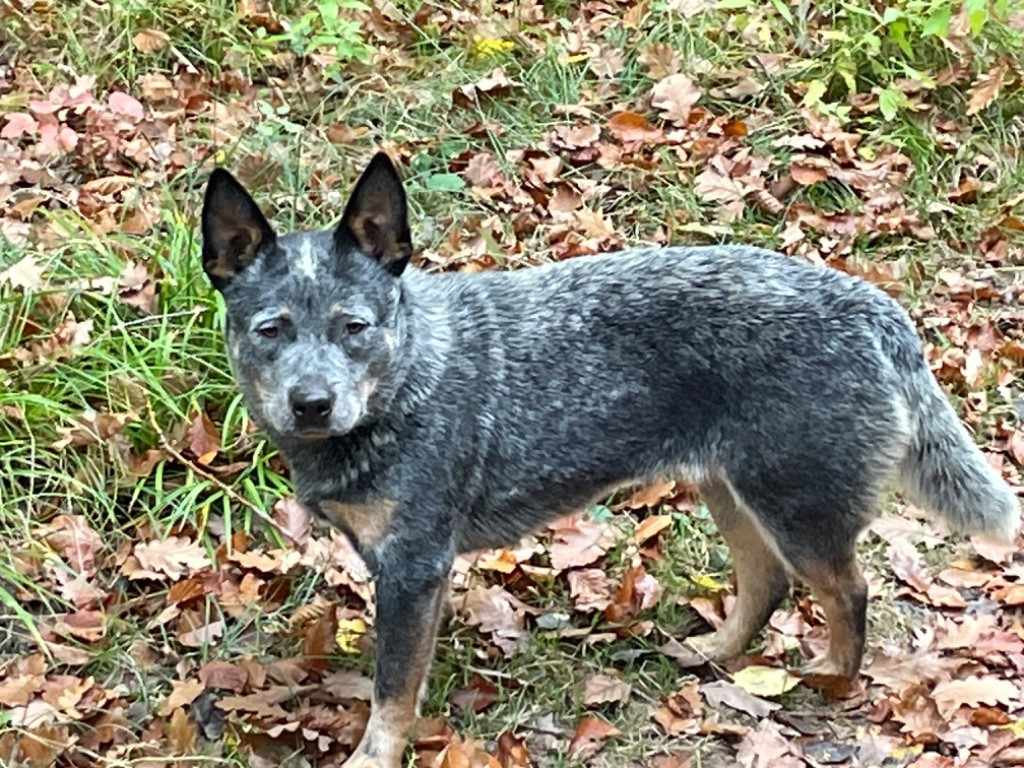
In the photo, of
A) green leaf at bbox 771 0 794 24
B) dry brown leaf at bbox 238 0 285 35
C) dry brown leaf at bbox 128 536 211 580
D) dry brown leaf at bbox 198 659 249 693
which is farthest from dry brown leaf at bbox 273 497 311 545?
green leaf at bbox 771 0 794 24

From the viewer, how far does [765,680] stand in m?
4.10

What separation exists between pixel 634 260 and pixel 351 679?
159cm

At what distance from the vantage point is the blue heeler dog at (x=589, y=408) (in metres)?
3.56

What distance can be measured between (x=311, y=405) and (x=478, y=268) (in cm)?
248

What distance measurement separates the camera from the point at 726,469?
381cm

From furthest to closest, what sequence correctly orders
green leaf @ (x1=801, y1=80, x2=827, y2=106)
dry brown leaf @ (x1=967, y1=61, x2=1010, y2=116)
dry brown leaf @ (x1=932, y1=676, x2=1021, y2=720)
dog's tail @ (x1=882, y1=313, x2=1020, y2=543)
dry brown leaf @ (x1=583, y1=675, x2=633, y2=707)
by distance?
dry brown leaf @ (x1=967, y1=61, x2=1010, y2=116) < green leaf @ (x1=801, y1=80, x2=827, y2=106) < dry brown leaf @ (x1=583, y1=675, x2=633, y2=707) < dry brown leaf @ (x1=932, y1=676, x2=1021, y2=720) < dog's tail @ (x1=882, y1=313, x2=1020, y2=543)

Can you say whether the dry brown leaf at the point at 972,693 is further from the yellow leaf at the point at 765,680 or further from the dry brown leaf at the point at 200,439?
the dry brown leaf at the point at 200,439

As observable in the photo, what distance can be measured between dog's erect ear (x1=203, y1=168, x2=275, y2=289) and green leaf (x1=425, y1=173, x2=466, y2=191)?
2847mm

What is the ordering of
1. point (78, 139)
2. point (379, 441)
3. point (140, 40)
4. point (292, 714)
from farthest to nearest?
point (140, 40) < point (78, 139) < point (292, 714) < point (379, 441)

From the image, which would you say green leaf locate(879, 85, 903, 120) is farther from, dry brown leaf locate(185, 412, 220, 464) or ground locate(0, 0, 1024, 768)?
dry brown leaf locate(185, 412, 220, 464)

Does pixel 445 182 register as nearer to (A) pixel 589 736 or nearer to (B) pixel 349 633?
(B) pixel 349 633

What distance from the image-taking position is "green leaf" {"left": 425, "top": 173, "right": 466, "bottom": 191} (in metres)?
6.29

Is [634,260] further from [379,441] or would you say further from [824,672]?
[824,672]

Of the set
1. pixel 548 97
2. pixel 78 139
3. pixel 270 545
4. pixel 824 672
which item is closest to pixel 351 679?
pixel 270 545
